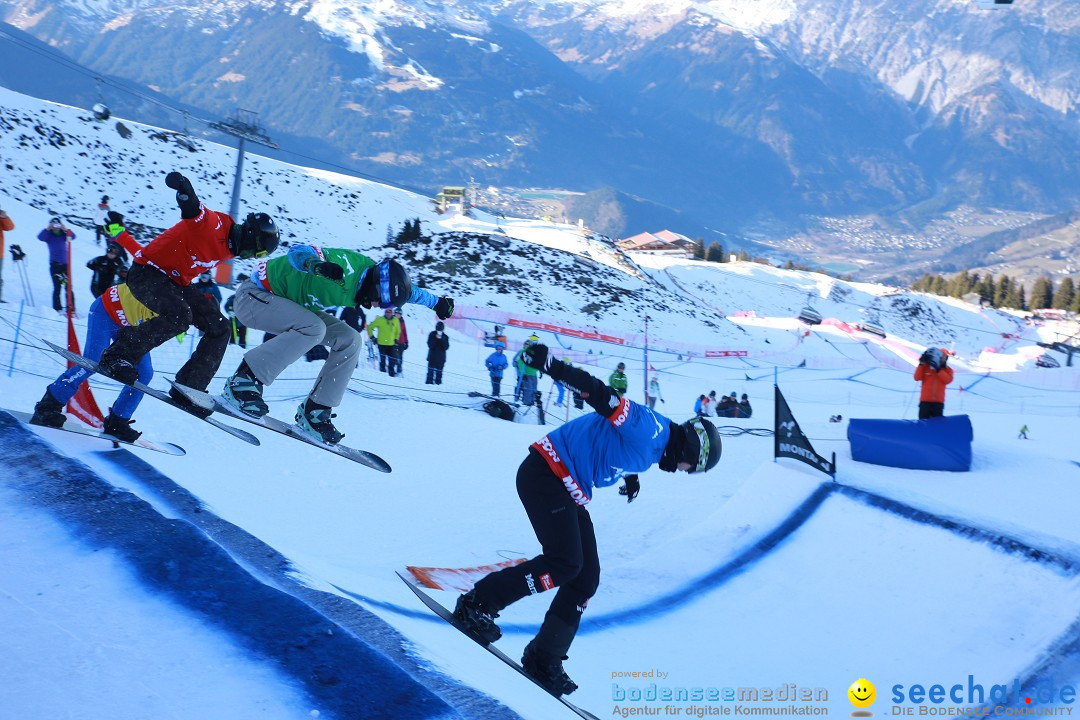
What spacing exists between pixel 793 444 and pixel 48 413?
284 inches

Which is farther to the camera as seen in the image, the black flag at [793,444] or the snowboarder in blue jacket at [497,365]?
the snowboarder in blue jacket at [497,365]

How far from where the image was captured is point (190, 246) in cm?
611

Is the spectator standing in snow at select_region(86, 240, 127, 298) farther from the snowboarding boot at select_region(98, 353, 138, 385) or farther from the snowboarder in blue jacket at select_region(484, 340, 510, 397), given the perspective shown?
the snowboarder in blue jacket at select_region(484, 340, 510, 397)

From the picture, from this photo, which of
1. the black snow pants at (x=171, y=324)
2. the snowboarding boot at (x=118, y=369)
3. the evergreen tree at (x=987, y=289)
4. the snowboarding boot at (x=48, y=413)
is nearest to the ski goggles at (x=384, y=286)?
the black snow pants at (x=171, y=324)

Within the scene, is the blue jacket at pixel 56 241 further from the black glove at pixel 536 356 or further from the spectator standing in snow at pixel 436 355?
the black glove at pixel 536 356

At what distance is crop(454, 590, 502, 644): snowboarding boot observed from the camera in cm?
479

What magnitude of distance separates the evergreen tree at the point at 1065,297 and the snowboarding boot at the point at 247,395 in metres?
126

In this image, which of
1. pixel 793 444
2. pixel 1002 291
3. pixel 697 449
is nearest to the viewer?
pixel 697 449

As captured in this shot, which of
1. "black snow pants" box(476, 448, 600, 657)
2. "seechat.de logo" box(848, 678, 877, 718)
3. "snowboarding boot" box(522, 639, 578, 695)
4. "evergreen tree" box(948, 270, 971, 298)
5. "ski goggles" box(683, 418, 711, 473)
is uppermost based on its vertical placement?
"evergreen tree" box(948, 270, 971, 298)

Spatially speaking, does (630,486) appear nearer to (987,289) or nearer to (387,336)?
(387,336)

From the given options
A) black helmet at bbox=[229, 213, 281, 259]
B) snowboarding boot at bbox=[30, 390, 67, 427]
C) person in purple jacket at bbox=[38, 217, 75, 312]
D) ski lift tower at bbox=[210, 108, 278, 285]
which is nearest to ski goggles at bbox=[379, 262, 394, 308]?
black helmet at bbox=[229, 213, 281, 259]

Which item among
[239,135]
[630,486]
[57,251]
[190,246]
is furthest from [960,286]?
[190,246]

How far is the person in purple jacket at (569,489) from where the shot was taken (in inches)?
183

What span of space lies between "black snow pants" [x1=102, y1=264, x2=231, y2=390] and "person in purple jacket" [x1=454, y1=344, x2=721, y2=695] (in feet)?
9.98
